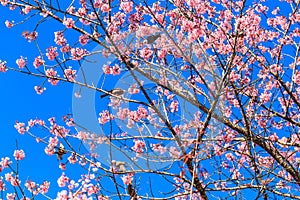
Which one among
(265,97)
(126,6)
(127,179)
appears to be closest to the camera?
(127,179)

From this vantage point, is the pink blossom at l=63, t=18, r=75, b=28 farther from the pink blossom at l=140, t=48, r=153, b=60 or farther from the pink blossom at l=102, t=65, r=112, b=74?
the pink blossom at l=140, t=48, r=153, b=60

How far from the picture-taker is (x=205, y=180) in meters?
5.41

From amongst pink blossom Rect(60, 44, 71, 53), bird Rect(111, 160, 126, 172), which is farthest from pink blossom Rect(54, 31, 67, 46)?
bird Rect(111, 160, 126, 172)

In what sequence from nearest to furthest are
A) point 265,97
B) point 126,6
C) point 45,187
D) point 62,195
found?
point 62,195 < point 45,187 < point 126,6 < point 265,97

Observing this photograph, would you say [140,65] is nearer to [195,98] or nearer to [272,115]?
[195,98]

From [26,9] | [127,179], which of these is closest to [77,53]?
[26,9]

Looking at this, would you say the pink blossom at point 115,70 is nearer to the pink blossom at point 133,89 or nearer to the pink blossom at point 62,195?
the pink blossom at point 133,89

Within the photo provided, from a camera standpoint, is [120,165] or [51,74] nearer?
[120,165]

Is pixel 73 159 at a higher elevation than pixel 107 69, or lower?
lower

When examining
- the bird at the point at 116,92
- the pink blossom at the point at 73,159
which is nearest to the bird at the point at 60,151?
the pink blossom at the point at 73,159

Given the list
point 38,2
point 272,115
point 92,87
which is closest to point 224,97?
point 272,115

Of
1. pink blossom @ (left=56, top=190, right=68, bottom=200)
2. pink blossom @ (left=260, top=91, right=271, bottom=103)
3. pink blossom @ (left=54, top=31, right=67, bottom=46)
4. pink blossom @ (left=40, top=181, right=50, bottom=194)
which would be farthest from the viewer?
pink blossom @ (left=260, top=91, right=271, bottom=103)

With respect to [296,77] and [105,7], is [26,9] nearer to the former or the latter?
[105,7]

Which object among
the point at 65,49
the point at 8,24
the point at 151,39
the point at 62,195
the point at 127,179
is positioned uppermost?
the point at 8,24
